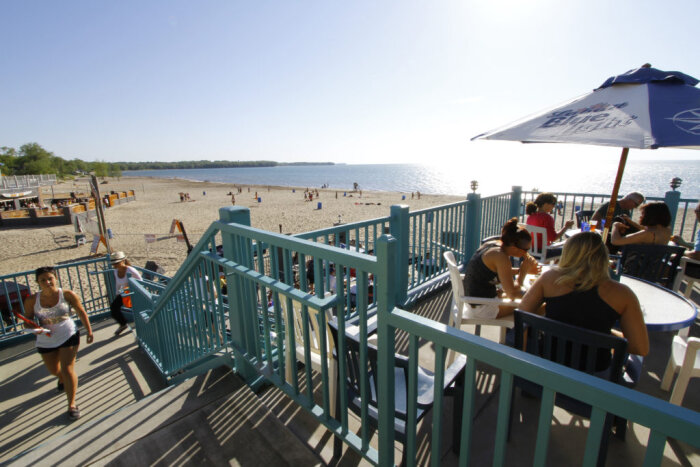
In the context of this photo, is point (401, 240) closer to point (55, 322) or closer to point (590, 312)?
point (590, 312)

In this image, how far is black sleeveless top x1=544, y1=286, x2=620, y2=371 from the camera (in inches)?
77.3

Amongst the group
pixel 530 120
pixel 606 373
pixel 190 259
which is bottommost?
pixel 606 373

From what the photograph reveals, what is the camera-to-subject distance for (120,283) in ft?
22.5

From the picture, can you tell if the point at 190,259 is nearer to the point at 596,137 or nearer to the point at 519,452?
the point at 519,452

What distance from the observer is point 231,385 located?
2.88 meters

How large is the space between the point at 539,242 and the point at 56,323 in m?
6.41

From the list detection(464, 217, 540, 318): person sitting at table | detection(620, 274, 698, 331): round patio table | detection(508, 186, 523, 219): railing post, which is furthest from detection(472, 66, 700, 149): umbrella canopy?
detection(508, 186, 523, 219): railing post

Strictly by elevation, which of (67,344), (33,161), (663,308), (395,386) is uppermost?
(33,161)

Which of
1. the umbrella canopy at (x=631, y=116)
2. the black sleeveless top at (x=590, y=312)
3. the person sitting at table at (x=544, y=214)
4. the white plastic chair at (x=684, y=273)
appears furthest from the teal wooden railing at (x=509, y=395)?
the person sitting at table at (x=544, y=214)

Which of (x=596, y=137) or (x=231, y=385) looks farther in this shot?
(x=231, y=385)

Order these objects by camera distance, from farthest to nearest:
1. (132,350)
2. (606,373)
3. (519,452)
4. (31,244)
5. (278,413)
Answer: (31,244) → (132,350) → (278,413) → (519,452) → (606,373)

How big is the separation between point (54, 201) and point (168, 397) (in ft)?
160

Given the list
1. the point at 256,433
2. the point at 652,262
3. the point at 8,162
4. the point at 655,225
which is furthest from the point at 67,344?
the point at 8,162

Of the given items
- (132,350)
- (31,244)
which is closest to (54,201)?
(31,244)
